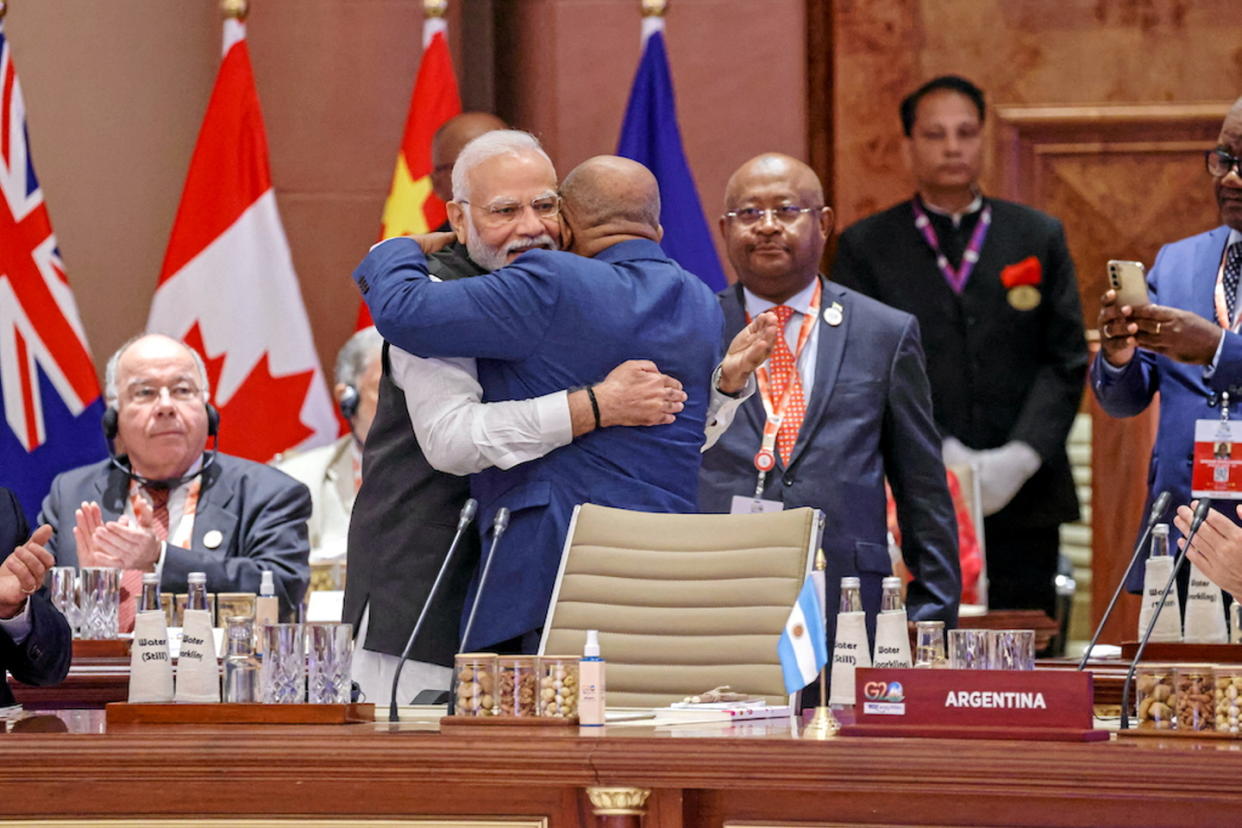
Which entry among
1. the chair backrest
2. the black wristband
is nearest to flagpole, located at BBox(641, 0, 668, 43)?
the chair backrest

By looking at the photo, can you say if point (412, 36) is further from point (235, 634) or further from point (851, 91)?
point (235, 634)

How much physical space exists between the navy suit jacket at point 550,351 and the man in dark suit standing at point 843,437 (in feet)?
2.68

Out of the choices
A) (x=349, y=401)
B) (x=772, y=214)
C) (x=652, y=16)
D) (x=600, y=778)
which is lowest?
(x=600, y=778)

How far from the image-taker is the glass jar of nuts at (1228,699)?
2645 mm

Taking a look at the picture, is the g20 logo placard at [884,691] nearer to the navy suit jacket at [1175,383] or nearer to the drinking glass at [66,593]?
the navy suit jacket at [1175,383]

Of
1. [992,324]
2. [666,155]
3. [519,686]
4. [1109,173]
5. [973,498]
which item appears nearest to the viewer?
[519,686]

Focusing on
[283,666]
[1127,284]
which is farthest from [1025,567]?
[283,666]

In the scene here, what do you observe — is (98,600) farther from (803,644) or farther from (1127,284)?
(1127,284)

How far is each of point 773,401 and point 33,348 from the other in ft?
9.22

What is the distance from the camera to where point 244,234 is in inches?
266

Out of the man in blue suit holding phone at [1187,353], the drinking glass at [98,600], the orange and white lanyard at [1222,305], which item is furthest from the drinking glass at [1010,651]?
the drinking glass at [98,600]

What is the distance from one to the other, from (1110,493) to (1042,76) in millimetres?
1688

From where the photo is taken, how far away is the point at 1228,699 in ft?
8.68

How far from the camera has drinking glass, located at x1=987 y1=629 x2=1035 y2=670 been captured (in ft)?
9.82
